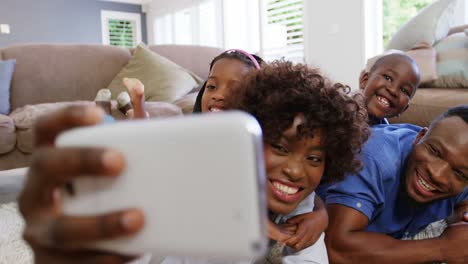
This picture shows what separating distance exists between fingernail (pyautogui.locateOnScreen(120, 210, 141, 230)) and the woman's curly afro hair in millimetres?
425


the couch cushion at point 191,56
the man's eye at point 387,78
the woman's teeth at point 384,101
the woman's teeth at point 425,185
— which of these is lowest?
the woman's teeth at point 425,185

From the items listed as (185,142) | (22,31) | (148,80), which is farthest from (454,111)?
(22,31)

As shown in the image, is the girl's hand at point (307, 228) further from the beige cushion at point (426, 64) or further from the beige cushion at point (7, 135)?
the beige cushion at point (7, 135)

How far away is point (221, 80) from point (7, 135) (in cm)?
135

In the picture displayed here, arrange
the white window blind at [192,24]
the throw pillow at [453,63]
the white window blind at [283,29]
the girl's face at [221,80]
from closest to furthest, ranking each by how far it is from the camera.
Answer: the girl's face at [221,80]
the throw pillow at [453,63]
the white window blind at [283,29]
the white window blind at [192,24]

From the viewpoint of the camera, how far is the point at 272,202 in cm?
72

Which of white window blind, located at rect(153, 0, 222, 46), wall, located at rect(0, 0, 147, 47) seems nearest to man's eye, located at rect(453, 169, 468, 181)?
white window blind, located at rect(153, 0, 222, 46)

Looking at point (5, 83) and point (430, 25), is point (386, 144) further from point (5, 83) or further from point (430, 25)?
point (5, 83)

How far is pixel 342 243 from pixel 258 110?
34cm

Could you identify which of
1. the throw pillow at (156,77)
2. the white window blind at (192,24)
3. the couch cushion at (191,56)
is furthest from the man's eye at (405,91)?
the white window blind at (192,24)

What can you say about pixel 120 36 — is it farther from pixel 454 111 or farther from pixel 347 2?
pixel 454 111

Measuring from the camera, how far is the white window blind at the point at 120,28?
6.80 m

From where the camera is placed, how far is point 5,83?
2242 millimetres

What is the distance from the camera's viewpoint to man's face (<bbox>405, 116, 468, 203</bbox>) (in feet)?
2.75
